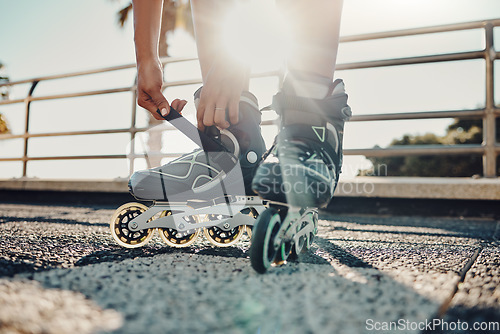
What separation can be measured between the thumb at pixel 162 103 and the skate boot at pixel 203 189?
2cm

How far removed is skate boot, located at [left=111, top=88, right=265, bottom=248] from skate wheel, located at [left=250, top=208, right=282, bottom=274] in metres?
0.37

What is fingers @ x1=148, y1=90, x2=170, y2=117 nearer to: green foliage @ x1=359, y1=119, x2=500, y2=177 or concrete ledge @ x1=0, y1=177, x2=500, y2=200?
concrete ledge @ x1=0, y1=177, x2=500, y2=200

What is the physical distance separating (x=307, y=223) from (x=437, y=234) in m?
0.88

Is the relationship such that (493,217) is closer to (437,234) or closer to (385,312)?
(437,234)

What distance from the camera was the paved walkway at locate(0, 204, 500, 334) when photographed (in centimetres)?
50

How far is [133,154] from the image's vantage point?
360cm

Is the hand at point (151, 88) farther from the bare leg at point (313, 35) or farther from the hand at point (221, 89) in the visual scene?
the bare leg at point (313, 35)

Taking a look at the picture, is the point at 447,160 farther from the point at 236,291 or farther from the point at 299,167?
the point at 236,291

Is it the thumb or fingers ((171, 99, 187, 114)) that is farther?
fingers ((171, 99, 187, 114))

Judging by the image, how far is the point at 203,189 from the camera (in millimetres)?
1149
